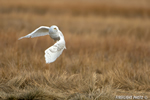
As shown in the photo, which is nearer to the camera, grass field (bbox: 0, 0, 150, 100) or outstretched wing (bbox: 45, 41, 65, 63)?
outstretched wing (bbox: 45, 41, 65, 63)

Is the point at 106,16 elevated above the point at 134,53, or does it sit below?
above

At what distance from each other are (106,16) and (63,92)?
749 cm

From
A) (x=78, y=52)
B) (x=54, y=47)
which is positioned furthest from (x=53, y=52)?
(x=78, y=52)

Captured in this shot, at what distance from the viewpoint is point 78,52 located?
6.79 meters

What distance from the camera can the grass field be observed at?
4.25 m

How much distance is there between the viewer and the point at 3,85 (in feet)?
13.9

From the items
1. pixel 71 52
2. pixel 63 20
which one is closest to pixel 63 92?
pixel 71 52

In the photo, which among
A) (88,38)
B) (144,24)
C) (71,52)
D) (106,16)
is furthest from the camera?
(106,16)

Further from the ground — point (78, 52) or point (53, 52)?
point (53, 52)

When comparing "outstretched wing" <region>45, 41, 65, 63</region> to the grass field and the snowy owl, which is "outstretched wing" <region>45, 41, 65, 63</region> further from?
the grass field

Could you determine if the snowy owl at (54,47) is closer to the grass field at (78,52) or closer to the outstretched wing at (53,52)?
the outstretched wing at (53,52)

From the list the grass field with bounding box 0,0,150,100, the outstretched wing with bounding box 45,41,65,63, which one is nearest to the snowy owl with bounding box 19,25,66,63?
the outstretched wing with bounding box 45,41,65,63

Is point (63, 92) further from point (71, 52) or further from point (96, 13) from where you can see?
point (96, 13)

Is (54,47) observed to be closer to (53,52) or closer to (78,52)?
(53,52)
